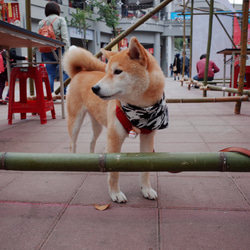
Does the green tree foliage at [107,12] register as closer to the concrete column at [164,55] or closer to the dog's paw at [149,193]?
the concrete column at [164,55]

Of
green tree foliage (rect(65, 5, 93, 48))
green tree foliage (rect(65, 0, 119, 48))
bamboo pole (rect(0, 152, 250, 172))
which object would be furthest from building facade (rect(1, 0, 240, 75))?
bamboo pole (rect(0, 152, 250, 172))

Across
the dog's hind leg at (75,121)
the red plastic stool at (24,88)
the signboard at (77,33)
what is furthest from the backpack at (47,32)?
the signboard at (77,33)

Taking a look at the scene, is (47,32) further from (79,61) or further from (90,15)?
(90,15)

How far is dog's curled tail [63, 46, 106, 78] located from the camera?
2.96m

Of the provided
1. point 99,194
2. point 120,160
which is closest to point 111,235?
point 120,160

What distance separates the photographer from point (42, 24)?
577 cm

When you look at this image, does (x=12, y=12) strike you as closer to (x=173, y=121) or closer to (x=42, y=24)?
(x=42, y=24)

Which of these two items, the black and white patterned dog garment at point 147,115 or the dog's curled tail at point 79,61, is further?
the dog's curled tail at point 79,61

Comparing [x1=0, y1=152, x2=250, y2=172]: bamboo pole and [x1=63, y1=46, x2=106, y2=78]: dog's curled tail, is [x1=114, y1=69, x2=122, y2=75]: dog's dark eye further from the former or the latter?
[x1=63, y1=46, x2=106, y2=78]: dog's curled tail

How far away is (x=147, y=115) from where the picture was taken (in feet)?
6.15

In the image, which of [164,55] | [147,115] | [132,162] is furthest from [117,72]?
[164,55]

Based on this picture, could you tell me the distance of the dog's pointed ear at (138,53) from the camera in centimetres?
173

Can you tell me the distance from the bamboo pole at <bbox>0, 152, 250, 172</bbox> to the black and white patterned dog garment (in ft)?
1.39

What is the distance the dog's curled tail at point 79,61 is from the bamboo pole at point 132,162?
1.69m
